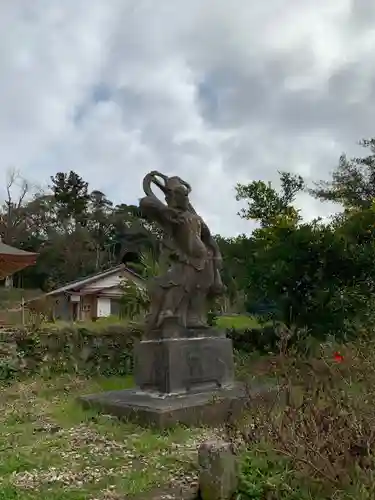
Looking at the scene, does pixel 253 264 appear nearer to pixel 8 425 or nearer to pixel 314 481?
pixel 8 425

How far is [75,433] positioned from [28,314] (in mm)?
6643

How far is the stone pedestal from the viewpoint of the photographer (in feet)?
16.8

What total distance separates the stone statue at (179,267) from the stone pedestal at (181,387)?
259mm

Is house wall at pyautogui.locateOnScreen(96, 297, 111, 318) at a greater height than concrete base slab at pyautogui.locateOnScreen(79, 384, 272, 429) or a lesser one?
greater

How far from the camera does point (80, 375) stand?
917 centimetres

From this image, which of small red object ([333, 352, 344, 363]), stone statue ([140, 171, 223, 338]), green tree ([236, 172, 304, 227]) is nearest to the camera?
small red object ([333, 352, 344, 363])

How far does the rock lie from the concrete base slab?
1670 millimetres

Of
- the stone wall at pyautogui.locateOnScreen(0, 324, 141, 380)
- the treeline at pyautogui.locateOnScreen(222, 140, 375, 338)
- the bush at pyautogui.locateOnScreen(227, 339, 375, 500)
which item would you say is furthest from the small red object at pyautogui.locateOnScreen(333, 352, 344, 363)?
the stone wall at pyautogui.locateOnScreen(0, 324, 141, 380)

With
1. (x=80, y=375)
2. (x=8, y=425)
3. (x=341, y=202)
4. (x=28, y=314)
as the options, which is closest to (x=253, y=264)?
(x=80, y=375)

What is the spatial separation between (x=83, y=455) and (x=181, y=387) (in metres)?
1.78

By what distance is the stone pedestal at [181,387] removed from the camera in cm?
512

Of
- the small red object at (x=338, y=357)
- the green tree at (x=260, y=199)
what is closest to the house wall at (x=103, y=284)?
the green tree at (x=260, y=199)

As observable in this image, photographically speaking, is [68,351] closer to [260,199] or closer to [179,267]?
[179,267]

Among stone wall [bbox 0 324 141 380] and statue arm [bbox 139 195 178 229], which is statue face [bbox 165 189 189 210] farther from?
stone wall [bbox 0 324 141 380]
